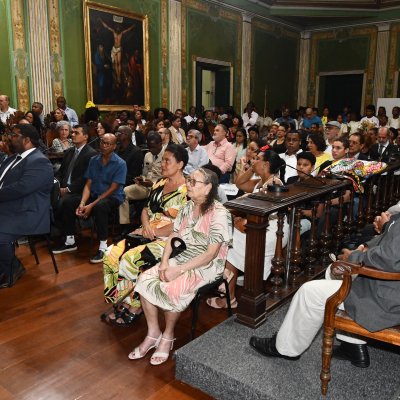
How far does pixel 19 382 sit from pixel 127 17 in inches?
335

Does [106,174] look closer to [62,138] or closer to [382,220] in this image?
[62,138]

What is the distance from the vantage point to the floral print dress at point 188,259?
2497mm

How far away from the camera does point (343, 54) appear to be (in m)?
14.4

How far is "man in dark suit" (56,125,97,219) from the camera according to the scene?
474 centimetres

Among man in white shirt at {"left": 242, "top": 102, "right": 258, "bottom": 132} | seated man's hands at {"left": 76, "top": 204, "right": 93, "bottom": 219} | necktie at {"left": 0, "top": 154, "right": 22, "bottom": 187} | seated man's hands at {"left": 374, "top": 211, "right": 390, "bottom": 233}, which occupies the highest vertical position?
man in white shirt at {"left": 242, "top": 102, "right": 258, "bottom": 132}

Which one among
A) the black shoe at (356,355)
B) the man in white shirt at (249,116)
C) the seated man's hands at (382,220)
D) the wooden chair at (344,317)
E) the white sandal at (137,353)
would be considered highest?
the man in white shirt at (249,116)

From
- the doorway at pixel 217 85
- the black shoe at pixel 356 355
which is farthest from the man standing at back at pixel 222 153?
the doorway at pixel 217 85

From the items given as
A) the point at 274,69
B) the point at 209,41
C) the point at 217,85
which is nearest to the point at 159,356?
the point at 209,41

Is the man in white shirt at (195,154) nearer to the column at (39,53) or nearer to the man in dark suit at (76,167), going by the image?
Answer: the man in dark suit at (76,167)

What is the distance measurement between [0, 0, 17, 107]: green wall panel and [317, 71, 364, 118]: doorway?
1044cm

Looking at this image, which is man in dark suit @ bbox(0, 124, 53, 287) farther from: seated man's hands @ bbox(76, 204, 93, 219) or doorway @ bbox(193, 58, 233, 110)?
doorway @ bbox(193, 58, 233, 110)

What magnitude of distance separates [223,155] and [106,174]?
6.75ft

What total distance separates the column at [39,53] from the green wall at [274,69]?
262 inches

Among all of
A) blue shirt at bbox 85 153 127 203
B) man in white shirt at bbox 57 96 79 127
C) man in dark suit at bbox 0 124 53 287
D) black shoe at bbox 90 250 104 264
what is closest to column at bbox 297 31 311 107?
man in white shirt at bbox 57 96 79 127
